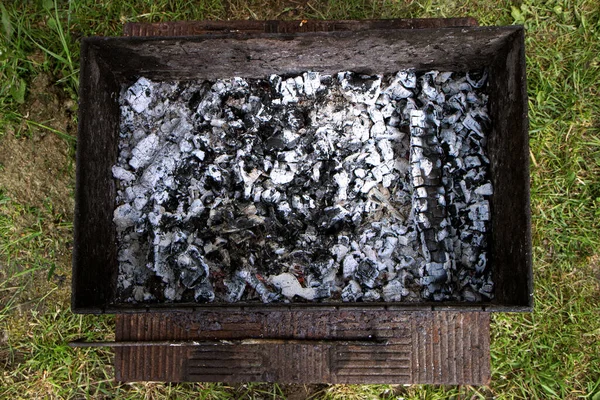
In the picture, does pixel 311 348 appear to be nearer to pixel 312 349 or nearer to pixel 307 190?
pixel 312 349

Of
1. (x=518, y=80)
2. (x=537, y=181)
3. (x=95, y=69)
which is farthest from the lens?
(x=537, y=181)

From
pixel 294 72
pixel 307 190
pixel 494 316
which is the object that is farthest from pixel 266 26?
pixel 494 316

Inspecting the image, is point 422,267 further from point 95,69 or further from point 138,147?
point 95,69

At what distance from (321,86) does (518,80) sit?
94 centimetres

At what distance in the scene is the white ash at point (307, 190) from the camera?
2309 millimetres

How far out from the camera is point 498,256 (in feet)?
7.25

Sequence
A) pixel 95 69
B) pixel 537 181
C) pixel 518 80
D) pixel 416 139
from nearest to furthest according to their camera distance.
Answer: pixel 518 80, pixel 95 69, pixel 416 139, pixel 537 181

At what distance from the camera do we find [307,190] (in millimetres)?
2398

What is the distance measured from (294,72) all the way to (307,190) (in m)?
0.62

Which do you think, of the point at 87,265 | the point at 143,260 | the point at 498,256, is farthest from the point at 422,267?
the point at 87,265

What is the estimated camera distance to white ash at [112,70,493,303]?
2.31m

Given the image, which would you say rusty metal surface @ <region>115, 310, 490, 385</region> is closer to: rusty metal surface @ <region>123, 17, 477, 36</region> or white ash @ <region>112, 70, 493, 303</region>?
white ash @ <region>112, 70, 493, 303</region>

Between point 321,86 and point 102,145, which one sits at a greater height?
point 321,86

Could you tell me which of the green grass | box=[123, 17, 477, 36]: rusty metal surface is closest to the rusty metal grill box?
box=[123, 17, 477, 36]: rusty metal surface
